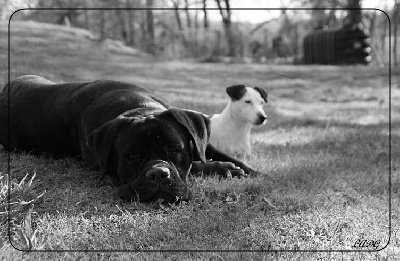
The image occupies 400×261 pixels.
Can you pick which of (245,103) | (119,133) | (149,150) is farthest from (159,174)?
(245,103)

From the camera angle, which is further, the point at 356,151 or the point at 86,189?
the point at 356,151

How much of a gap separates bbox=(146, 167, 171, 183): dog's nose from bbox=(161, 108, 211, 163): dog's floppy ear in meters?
0.46

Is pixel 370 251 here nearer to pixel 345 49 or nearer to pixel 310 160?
pixel 310 160

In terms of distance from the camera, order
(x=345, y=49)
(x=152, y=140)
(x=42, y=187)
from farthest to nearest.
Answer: (x=345, y=49) < (x=42, y=187) < (x=152, y=140)

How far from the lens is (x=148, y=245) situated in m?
2.77

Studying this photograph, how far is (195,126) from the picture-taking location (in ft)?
11.9

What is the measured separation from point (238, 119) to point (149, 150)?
2.53m

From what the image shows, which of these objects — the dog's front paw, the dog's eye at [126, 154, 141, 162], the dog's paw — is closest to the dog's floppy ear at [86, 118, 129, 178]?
the dog's eye at [126, 154, 141, 162]

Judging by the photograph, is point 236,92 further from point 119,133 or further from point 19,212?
point 19,212

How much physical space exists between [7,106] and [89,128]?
1.35 metres

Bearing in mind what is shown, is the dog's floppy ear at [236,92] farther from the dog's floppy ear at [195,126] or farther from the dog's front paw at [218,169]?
the dog's floppy ear at [195,126]

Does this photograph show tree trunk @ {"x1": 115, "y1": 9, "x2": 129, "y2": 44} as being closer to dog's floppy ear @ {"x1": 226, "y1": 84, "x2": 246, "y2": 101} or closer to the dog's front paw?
dog's floppy ear @ {"x1": 226, "y1": 84, "x2": 246, "y2": 101}

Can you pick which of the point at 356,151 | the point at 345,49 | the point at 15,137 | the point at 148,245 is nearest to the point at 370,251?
the point at 148,245

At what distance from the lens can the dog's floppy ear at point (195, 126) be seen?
350 cm
